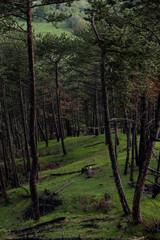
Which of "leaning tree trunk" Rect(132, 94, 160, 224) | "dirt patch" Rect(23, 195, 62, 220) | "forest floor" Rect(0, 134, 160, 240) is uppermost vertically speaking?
"leaning tree trunk" Rect(132, 94, 160, 224)

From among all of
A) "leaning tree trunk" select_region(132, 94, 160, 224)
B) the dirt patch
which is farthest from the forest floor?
"leaning tree trunk" select_region(132, 94, 160, 224)

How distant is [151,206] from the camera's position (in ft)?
33.6

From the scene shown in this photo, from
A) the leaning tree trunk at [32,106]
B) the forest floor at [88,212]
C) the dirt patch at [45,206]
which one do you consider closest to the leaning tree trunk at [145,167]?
the forest floor at [88,212]

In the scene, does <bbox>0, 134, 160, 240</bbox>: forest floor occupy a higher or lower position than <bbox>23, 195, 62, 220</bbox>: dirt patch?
higher

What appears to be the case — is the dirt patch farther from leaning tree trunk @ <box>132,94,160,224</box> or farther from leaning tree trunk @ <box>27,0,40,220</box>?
leaning tree trunk @ <box>132,94,160,224</box>

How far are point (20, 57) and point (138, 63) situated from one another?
527 inches

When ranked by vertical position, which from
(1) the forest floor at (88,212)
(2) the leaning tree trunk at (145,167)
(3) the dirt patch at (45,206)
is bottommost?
A: (3) the dirt patch at (45,206)

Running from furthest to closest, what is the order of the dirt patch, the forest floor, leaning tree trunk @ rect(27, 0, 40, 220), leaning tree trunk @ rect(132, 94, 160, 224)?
the dirt patch → leaning tree trunk @ rect(27, 0, 40, 220) → the forest floor → leaning tree trunk @ rect(132, 94, 160, 224)

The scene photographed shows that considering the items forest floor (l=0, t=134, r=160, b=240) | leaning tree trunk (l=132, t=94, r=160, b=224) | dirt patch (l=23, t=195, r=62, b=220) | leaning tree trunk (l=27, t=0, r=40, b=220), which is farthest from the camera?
dirt patch (l=23, t=195, r=62, b=220)

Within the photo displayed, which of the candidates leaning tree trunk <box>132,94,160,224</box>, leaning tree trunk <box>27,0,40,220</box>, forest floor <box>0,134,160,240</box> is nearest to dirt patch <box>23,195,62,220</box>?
forest floor <box>0,134,160,240</box>

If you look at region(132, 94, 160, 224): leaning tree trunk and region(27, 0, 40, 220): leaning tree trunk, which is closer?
region(132, 94, 160, 224): leaning tree trunk

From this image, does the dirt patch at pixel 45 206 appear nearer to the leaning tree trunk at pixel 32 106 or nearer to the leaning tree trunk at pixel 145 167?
the leaning tree trunk at pixel 32 106

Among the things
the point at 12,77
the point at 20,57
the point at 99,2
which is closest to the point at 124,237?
the point at 99,2

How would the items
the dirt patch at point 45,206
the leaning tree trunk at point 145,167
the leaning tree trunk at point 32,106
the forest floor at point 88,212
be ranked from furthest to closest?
1. the dirt patch at point 45,206
2. the leaning tree trunk at point 32,106
3. the forest floor at point 88,212
4. the leaning tree trunk at point 145,167
